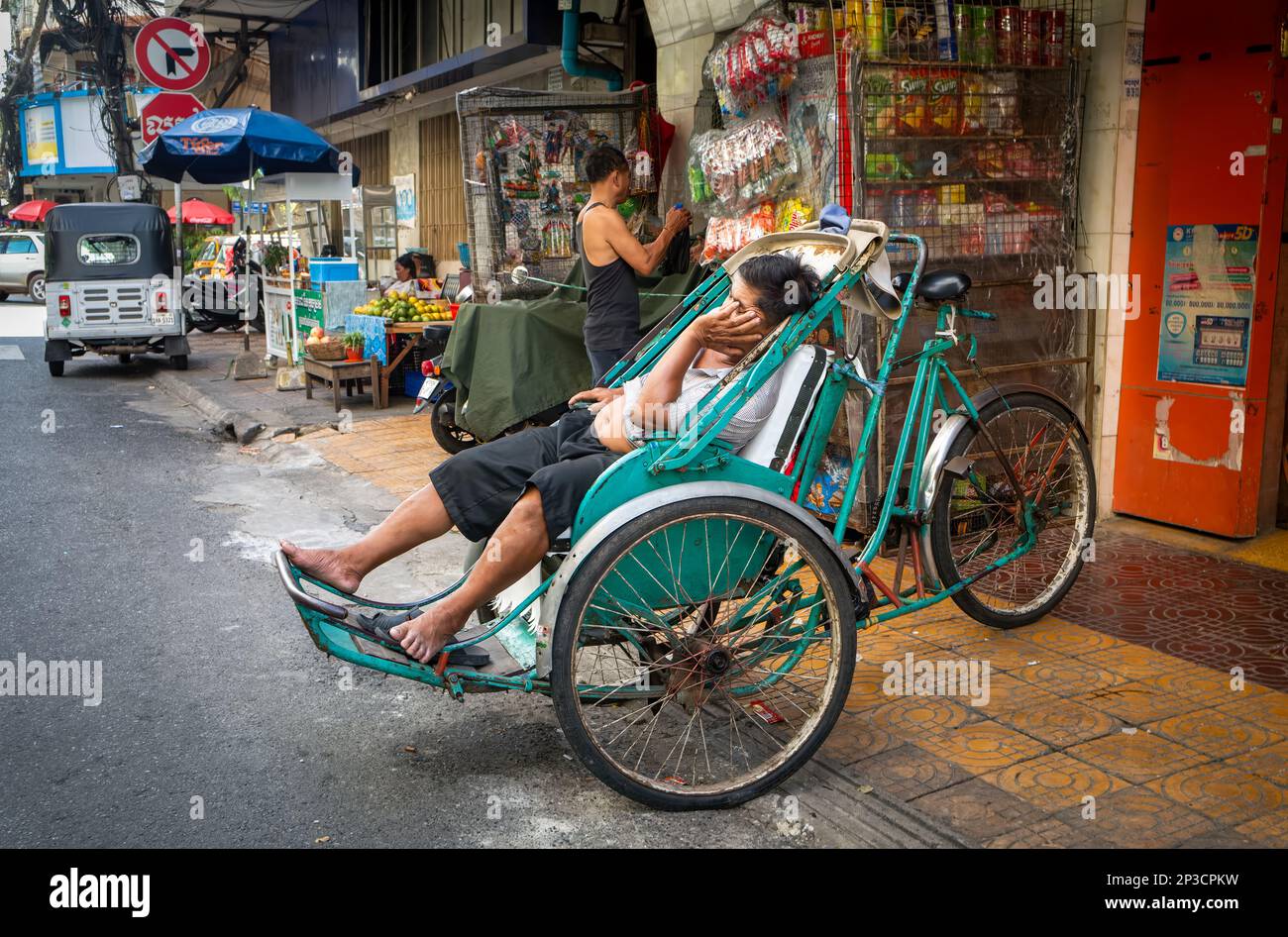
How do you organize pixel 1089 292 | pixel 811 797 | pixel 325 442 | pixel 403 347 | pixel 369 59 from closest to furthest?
pixel 811 797 → pixel 1089 292 → pixel 325 442 → pixel 403 347 → pixel 369 59

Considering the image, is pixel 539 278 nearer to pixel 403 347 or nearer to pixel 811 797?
pixel 403 347

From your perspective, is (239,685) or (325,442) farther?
(325,442)

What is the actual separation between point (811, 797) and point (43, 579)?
165 inches

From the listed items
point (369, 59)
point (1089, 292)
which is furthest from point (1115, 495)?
point (369, 59)

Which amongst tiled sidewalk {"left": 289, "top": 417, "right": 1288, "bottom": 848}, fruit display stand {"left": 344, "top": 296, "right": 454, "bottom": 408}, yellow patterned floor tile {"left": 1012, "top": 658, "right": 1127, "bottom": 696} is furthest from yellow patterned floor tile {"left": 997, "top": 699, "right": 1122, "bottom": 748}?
fruit display stand {"left": 344, "top": 296, "right": 454, "bottom": 408}

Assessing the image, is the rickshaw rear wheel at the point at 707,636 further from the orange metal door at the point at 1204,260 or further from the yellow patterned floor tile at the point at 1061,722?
the orange metal door at the point at 1204,260

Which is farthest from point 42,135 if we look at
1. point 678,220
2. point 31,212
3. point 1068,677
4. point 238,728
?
point 1068,677

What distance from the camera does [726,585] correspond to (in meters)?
3.37

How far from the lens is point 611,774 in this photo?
3.10 m

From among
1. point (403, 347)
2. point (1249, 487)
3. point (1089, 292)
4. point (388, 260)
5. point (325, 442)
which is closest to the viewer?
point (1249, 487)

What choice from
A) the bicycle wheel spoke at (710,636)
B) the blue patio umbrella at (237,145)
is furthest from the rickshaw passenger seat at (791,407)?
the blue patio umbrella at (237,145)

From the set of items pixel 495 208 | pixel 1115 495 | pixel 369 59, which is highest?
pixel 369 59

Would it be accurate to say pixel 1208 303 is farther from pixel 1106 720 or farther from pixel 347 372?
pixel 347 372

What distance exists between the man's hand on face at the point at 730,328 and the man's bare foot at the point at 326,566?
4.73ft
